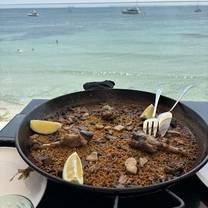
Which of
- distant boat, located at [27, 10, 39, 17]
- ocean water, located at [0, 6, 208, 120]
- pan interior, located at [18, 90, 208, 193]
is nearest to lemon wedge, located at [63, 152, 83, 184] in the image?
pan interior, located at [18, 90, 208, 193]

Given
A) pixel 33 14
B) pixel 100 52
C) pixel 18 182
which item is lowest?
pixel 100 52

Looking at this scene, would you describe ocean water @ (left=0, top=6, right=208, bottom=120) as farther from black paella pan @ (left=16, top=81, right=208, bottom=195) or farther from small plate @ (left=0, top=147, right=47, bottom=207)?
small plate @ (left=0, top=147, right=47, bottom=207)

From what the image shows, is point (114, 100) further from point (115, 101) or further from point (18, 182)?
point (18, 182)

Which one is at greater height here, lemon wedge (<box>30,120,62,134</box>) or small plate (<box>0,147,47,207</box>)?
lemon wedge (<box>30,120,62,134</box>)

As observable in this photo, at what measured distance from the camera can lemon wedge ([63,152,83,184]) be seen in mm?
746

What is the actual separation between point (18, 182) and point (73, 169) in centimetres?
20

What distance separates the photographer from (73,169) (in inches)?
30.6

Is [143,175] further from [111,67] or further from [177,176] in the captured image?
[111,67]

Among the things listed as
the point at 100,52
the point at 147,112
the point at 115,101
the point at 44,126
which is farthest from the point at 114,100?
the point at 100,52

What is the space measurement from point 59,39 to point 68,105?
9.98 metres

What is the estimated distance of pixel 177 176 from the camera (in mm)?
787

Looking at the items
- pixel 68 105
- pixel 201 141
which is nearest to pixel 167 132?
pixel 201 141

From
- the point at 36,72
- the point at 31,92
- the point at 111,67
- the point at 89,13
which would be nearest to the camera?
the point at 31,92

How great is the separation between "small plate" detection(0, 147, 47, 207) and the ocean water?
7.26 ft
